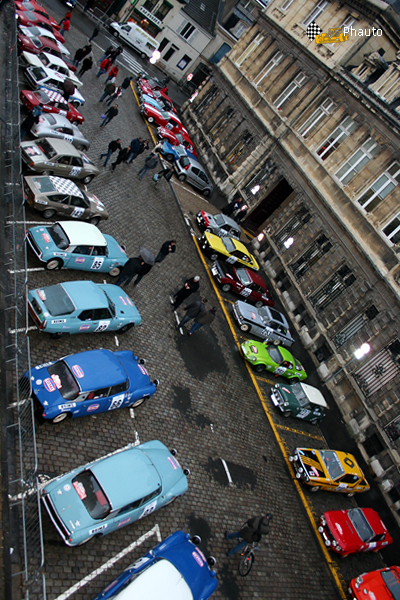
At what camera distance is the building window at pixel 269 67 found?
3006cm

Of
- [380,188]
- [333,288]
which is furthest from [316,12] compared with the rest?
[333,288]

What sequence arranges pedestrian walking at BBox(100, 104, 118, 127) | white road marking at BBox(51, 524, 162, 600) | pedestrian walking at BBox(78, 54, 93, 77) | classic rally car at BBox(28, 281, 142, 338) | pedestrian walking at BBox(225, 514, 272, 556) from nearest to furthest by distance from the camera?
1. white road marking at BBox(51, 524, 162, 600)
2. pedestrian walking at BBox(225, 514, 272, 556)
3. classic rally car at BBox(28, 281, 142, 338)
4. pedestrian walking at BBox(100, 104, 118, 127)
5. pedestrian walking at BBox(78, 54, 93, 77)

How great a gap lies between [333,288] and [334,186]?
591cm

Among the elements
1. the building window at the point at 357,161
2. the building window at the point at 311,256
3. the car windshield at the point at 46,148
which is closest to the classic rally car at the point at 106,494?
the car windshield at the point at 46,148

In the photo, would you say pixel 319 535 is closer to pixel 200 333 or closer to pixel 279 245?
pixel 200 333

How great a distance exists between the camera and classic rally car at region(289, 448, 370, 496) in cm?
1546

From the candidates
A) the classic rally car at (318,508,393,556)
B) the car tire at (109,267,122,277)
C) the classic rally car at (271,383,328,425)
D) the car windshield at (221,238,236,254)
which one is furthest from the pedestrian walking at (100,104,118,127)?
the classic rally car at (318,508,393,556)

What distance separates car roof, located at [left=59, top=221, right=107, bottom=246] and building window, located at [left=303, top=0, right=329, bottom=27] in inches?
915

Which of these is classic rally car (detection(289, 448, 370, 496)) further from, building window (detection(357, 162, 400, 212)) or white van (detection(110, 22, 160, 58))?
Result: white van (detection(110, 22, 160, 58))

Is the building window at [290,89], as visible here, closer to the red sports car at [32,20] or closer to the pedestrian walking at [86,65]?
the pedestrian walking at [86,65]

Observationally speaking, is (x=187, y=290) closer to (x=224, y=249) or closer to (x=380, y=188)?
(x=224, y=249)

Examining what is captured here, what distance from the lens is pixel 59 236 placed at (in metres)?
13.9

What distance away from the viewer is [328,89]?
2492 centimetres

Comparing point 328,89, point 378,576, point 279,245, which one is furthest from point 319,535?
point 328,89
